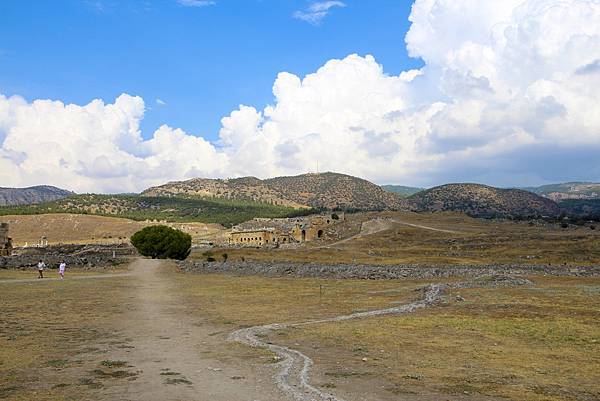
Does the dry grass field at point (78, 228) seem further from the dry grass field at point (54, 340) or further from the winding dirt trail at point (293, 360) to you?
the winding dirt trail at point (293, 360)

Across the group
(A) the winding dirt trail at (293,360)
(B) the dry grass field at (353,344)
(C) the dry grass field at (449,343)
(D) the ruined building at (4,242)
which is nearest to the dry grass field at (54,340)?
(B) the dry grass field at (353,344)

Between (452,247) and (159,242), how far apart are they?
52274mm

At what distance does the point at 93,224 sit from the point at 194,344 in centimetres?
15223

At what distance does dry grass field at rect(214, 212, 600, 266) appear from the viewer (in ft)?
261

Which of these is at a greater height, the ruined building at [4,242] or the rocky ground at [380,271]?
the ruined building at [4,242]

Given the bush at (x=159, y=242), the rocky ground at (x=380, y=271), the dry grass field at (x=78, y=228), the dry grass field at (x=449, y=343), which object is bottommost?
the rocky ground at (x=380, y=271)

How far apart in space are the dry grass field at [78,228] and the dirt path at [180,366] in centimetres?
11914

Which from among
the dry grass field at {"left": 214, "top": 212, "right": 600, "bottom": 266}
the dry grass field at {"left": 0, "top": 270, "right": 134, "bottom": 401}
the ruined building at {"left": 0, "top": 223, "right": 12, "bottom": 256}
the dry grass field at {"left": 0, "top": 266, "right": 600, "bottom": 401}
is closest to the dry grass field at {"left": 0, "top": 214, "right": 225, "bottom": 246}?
the dry grass field at {"left": 214, "top": 212, "right": 600, "bottom": 266}

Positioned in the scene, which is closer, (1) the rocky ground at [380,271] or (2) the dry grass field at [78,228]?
(1) the rocky ground at [380,271]

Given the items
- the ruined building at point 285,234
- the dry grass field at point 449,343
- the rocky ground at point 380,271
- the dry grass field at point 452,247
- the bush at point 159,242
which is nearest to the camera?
the dry grass field at point 449,343

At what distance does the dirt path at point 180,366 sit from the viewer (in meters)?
11.0

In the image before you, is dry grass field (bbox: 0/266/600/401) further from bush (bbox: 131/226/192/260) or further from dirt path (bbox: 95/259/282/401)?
bush (bbox: 131/226/192/260)

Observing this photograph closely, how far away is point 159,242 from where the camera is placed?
77250mm

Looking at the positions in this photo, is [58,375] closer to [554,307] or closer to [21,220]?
[554,307]
